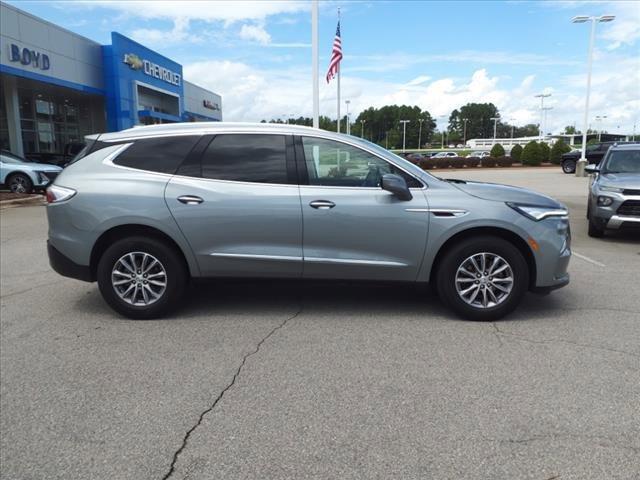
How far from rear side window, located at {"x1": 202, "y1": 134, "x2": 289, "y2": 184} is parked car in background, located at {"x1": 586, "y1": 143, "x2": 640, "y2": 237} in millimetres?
6425

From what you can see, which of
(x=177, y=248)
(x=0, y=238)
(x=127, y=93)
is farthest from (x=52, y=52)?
(x=177, y=248)

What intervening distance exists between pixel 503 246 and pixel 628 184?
17.1ft

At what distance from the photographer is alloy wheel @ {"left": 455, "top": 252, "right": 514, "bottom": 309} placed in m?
4.83

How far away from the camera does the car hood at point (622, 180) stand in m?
8.60

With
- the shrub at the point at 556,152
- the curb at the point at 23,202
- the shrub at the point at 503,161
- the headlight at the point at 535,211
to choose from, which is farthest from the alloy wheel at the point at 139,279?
the shrub at the point at 556,152

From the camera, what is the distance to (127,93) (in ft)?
102

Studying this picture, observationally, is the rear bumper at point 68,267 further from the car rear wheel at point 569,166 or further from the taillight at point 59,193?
the car rear wheel at point 569,166

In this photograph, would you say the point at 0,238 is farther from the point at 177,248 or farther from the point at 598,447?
the point at 598,447

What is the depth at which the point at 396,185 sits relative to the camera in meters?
4.65

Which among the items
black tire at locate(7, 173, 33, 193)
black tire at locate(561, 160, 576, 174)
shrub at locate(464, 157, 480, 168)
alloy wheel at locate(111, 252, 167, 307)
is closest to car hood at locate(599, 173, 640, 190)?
alloy wheel at locate(111, 252, 167, 307)

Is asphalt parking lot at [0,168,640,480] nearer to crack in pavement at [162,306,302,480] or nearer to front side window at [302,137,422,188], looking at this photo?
crack in pavement at [162,306,302,480]

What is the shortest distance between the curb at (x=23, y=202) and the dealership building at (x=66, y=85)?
27.6ft

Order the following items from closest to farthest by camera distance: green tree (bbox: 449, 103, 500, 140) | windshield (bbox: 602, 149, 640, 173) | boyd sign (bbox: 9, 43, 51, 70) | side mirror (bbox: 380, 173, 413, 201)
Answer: side mirror (bbox: 380, 173, 413, 201), windshield (bbox: 602, 149, 640, 173), boyd sign (bbox: 9, 43, 51, 70), green tree (bbox: 449, 103, 500, 140)

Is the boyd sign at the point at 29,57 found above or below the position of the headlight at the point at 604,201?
above
